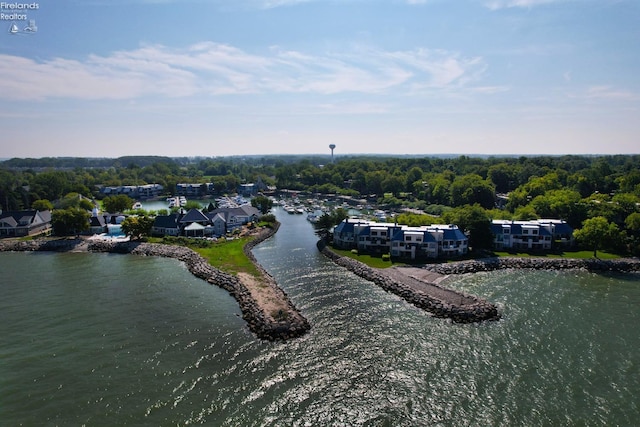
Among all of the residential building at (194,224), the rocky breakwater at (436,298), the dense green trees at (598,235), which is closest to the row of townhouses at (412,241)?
the rocky breakwater at (436,298)

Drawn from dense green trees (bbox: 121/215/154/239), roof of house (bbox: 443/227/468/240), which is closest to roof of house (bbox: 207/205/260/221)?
dense green trees (bbox: 121/215/154/239)

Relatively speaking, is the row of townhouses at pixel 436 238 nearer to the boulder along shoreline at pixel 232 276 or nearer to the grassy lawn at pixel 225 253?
the grassy lawn at pixel 225 253

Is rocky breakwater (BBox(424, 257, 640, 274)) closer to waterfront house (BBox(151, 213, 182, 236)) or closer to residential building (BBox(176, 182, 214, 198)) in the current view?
waterfront house (BBox(151, 213, 182, 236))

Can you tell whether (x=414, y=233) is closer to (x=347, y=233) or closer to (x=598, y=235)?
(x=347, y=233)

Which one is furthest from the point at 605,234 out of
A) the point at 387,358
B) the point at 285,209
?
the point at 285,209

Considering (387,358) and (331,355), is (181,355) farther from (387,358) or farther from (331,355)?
(387,358)
